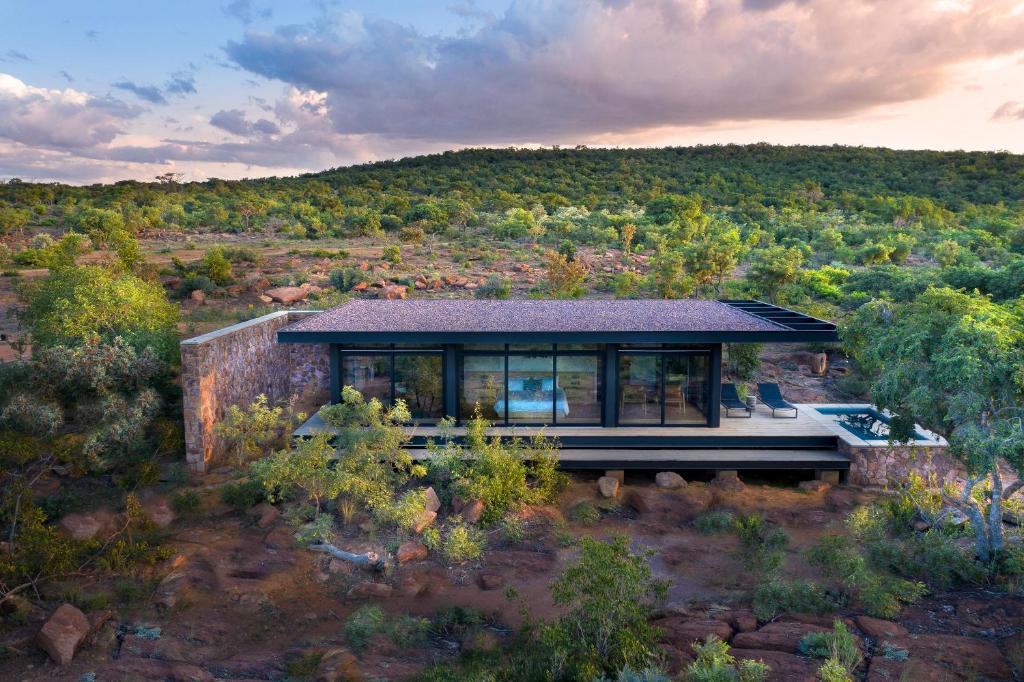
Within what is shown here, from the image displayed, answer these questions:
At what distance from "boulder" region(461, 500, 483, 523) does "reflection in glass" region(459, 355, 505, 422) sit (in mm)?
2673

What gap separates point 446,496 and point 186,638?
4.51 meters

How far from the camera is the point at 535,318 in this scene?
13.8 m

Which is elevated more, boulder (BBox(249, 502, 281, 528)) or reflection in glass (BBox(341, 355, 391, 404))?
reflection in glass (BBox(341, 355, 391, 404))

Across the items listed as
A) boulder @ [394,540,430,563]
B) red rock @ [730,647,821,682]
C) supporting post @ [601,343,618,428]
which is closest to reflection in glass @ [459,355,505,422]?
supporting post @ [601,343,618,428]

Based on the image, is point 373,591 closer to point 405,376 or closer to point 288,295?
point 405,376

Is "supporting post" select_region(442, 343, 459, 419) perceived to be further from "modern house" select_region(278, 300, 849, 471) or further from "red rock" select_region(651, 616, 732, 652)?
"red rock" select_region(651, 616, 732, 652)

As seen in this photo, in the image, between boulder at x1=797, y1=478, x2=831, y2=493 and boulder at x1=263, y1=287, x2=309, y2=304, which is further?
boulder at x1=263, y1=287, x2=309, y2=304

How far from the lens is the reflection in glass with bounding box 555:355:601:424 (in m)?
13.1

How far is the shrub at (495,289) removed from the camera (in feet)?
84.3

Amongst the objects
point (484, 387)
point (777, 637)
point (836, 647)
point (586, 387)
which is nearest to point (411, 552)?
point (484, 387)

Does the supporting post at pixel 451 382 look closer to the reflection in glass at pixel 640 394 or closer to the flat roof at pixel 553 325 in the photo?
the flat roof at pixel 553 325

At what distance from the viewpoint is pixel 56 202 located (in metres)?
61.2

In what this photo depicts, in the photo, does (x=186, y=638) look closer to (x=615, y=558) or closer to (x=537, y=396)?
(x=615, y=558)

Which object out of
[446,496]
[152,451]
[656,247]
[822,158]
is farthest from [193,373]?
[822,158]
